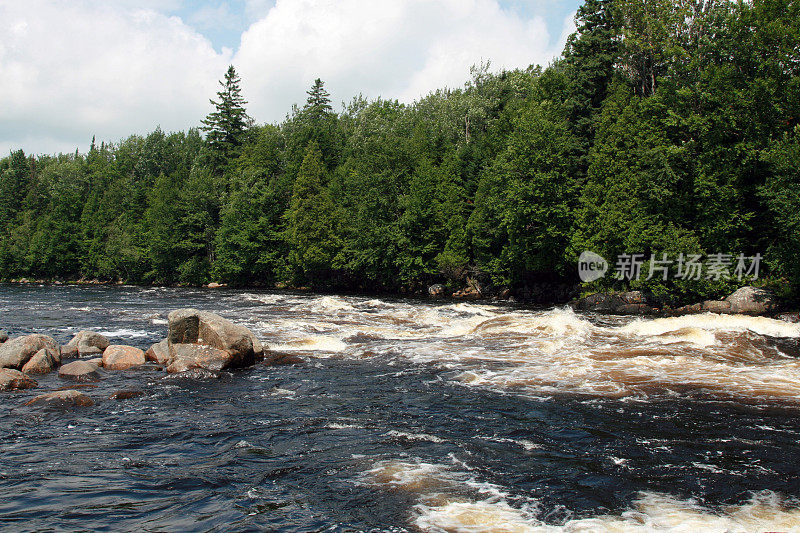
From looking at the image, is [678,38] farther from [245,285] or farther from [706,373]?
[245,285]

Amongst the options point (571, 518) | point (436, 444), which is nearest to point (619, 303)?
point (436, 444)

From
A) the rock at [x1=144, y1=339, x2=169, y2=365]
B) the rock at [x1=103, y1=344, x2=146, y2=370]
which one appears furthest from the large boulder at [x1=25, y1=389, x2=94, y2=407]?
the rock at [x1=144, y1=339, x2=169, y2=365]

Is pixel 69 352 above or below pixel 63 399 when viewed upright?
below

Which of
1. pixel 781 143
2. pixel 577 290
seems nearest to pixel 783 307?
pixel 781 143

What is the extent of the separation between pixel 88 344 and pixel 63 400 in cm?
689

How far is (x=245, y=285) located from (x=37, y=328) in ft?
120

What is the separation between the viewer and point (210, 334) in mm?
17672

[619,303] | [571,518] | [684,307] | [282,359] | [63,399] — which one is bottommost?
[63,399]

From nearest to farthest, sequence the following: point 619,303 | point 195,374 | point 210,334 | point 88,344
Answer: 1. point 195,374
2. point 210,334
3. point 88,344
4. point 619,303

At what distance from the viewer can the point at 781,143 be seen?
25.8 m

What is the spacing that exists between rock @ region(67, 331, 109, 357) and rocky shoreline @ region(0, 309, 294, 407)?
3 centimetres

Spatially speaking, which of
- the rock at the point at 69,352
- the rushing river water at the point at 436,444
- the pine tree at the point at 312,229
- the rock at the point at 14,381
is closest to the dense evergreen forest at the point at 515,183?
the pine tree at the point at 312,229

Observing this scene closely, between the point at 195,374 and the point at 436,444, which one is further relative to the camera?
the point at 195,374

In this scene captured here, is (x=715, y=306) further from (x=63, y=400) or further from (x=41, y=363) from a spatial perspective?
(x=41, y=363)
